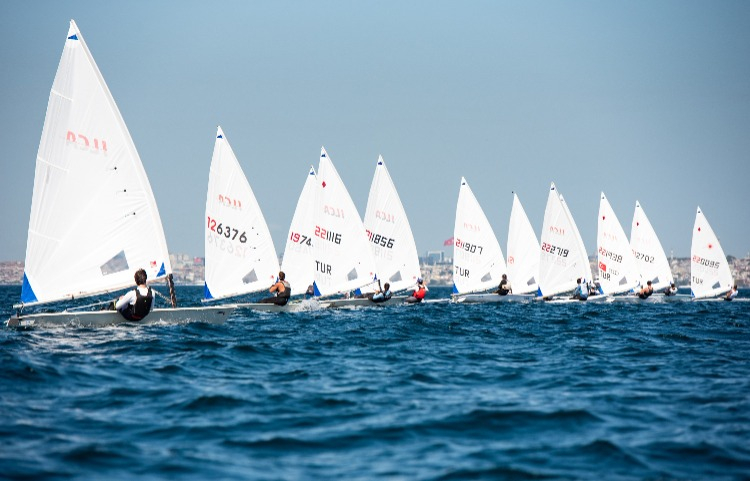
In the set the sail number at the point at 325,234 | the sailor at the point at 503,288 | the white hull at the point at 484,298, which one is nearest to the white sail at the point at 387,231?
the white hull at the point at 484,298

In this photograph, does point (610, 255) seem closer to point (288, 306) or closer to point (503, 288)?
point (503, 288)

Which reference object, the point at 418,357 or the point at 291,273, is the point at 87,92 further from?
the point at 291,273

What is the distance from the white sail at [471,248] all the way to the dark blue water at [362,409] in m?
25.6

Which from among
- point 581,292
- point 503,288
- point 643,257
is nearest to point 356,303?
point 503,288

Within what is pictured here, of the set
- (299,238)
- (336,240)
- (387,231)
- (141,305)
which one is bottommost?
(141,305)

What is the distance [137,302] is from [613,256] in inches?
1407

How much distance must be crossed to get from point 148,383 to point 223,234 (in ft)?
53.3

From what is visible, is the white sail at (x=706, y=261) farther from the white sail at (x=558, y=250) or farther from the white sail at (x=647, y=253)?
the white sail at (x=558, y=250)

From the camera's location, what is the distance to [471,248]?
42.5 metres

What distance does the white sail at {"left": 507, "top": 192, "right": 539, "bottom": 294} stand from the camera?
153 feet

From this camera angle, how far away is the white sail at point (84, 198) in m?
18.1

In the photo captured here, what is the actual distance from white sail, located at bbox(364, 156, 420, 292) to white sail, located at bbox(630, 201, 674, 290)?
1891 cm

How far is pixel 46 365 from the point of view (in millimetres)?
12062

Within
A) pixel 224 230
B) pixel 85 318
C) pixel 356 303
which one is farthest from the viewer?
pixel 356 303
